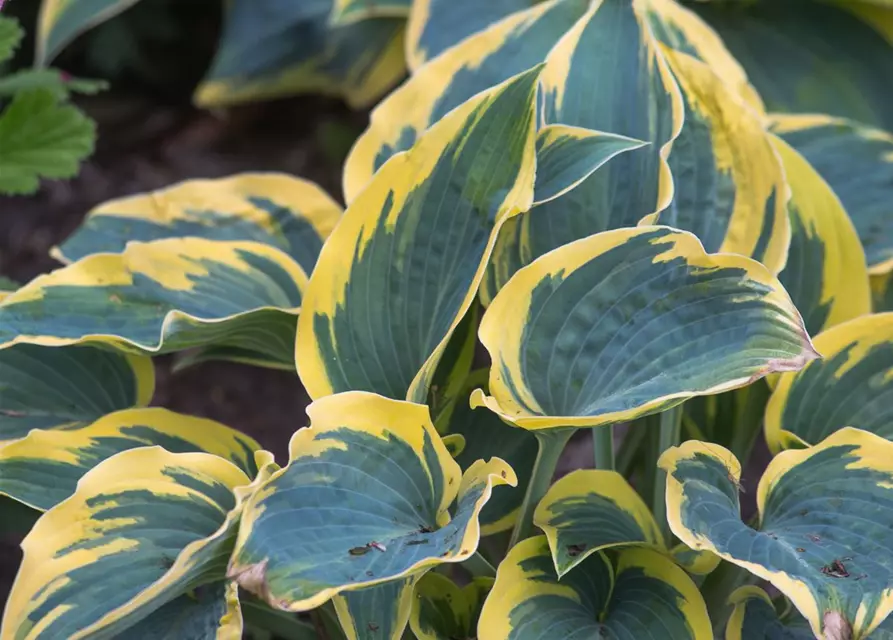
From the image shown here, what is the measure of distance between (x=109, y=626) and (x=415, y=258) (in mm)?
417

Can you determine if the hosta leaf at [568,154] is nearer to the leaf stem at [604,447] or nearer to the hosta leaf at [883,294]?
the leaf stem at [604,447]

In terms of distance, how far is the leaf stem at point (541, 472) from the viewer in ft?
2.57

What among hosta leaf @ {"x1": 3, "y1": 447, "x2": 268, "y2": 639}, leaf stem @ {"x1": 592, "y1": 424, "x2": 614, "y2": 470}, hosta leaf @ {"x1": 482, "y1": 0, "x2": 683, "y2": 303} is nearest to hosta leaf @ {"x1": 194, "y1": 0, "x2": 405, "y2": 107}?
hosta leaf @ {"x1": 482, "y1": 0, "x2": 683, "y2": 303}

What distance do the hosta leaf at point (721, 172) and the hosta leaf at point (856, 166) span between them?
21cm

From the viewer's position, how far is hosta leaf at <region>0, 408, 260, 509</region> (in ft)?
2.72

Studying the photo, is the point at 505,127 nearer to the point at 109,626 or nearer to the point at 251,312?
the point at 251,312

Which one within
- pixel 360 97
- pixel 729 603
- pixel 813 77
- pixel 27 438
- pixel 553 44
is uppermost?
pixel 360 97

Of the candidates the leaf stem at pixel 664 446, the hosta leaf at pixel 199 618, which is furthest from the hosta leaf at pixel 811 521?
the hosta leaf at pixel 199 618

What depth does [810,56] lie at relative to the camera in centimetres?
157

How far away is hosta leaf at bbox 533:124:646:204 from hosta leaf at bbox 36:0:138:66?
101 cm

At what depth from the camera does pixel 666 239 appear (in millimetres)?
775

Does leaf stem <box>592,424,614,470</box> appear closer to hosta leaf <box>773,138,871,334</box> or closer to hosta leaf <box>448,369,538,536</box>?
hosta leaf <box>448,369,538,536</box>

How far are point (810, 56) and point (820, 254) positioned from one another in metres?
0.73

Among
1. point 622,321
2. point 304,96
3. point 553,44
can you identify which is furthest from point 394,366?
point 304,96
